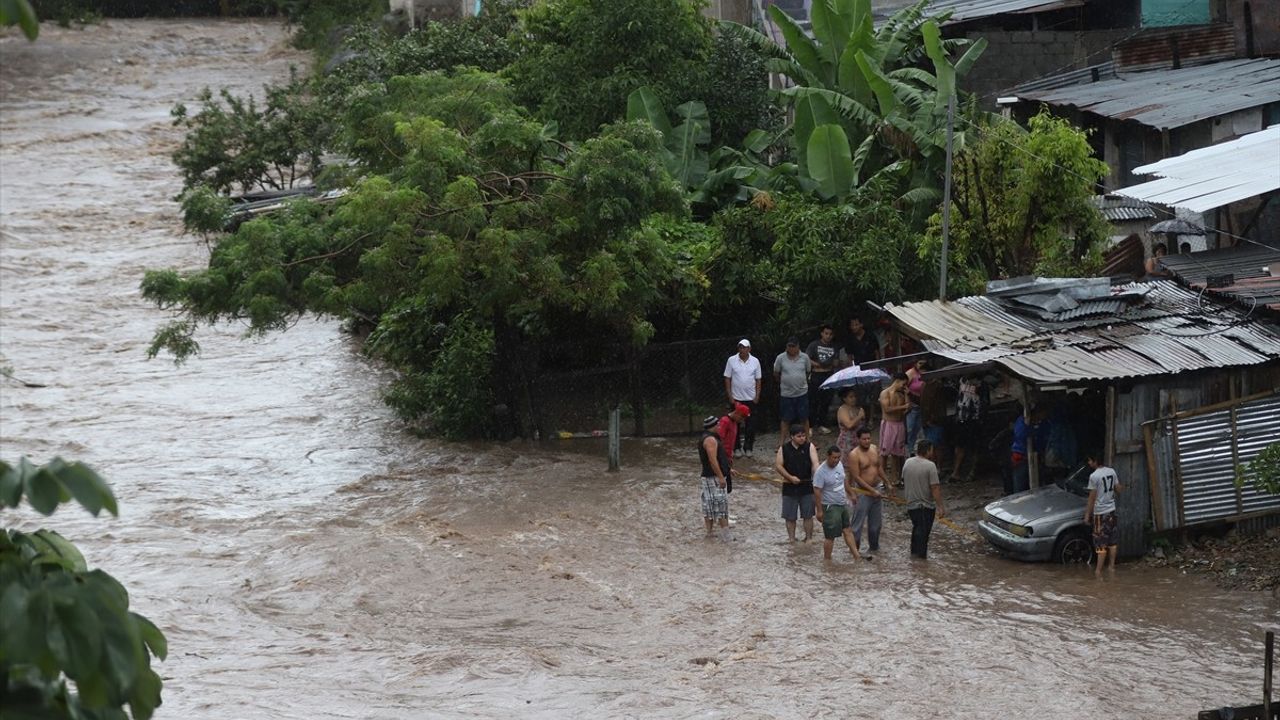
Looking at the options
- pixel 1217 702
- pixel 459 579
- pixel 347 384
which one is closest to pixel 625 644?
pixel 459 579

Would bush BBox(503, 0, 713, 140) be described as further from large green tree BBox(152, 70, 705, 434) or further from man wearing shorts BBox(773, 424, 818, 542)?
man wearing shorts BBox(773, 424, 818, 542)

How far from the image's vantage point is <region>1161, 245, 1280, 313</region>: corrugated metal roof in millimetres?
14422

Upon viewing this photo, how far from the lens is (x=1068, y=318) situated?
14688mm

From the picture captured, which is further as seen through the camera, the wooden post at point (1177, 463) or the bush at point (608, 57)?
the bush at point (608, 57)

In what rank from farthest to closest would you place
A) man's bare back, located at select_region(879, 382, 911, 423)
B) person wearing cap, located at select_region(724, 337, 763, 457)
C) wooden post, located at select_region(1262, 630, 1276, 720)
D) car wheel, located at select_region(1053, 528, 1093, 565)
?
person wearing cap, located at select_region(724, 337, 763, 457), man's bare back, located at select_region(879, 382, 911, 423), car wheel, located at select_region(1053, 528, 1093, 565), wooden post, located at select_region(1262, 630, 1276, 720)

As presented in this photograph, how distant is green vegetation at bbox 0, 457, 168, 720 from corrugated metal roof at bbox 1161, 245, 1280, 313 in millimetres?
13177

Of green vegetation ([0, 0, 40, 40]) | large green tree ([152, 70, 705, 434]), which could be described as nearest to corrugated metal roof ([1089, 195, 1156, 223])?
large green tree ([152, 70, 705, 434])

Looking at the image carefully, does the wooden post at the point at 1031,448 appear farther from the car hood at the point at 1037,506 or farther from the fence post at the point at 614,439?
the fence post at the point at 614,439

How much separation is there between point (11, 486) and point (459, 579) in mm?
11192

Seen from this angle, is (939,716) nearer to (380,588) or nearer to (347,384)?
(380,588)

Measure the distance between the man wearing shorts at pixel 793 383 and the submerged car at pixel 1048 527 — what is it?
12.8 ft

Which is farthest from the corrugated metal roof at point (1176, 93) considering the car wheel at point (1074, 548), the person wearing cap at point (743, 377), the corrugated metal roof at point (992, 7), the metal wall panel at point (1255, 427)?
the car wheel at point (1074, 548)

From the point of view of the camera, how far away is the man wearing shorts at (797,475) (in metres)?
14.0

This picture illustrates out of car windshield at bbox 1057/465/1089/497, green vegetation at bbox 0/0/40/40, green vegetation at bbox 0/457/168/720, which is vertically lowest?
car windshield at bbox 1057/465/1089/497
